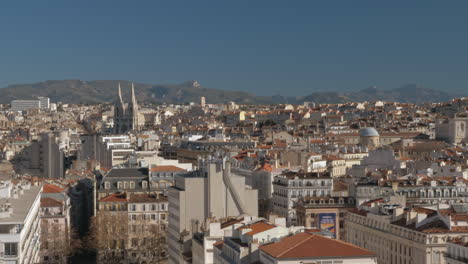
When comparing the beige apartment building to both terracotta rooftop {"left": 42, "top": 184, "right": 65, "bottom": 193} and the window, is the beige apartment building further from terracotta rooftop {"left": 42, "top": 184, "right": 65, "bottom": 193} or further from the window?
terracotta rooftop {"left": 42, "top": 184, "right": 65, "bottom": 193}

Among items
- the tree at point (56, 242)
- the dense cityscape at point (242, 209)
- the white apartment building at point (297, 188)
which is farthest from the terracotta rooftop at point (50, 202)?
the white apartment building at point (297, 188)

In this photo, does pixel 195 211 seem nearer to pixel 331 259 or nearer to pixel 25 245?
pixel 25 245

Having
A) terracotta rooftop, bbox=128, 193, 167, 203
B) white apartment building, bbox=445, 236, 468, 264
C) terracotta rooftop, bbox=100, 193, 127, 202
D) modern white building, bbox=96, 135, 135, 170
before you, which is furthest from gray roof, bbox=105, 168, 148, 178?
white apartment building, bbox=445, 236, 468, 264

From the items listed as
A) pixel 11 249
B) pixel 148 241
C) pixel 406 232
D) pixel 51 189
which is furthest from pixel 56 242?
pixel 11 249

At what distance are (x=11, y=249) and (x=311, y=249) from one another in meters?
11.8

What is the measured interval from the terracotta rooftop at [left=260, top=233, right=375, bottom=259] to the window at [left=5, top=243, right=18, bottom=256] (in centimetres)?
963

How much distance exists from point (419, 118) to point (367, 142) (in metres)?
44.5

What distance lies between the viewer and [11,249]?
40531mm

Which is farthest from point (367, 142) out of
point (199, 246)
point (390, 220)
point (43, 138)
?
point (199, 246)

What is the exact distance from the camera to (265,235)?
134 feet

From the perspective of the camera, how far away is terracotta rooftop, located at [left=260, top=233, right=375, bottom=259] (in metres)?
35.8

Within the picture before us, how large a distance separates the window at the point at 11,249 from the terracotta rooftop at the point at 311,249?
31.6ft

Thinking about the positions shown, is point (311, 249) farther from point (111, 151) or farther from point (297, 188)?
point (111, 151)

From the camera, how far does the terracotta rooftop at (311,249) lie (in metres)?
35.8
